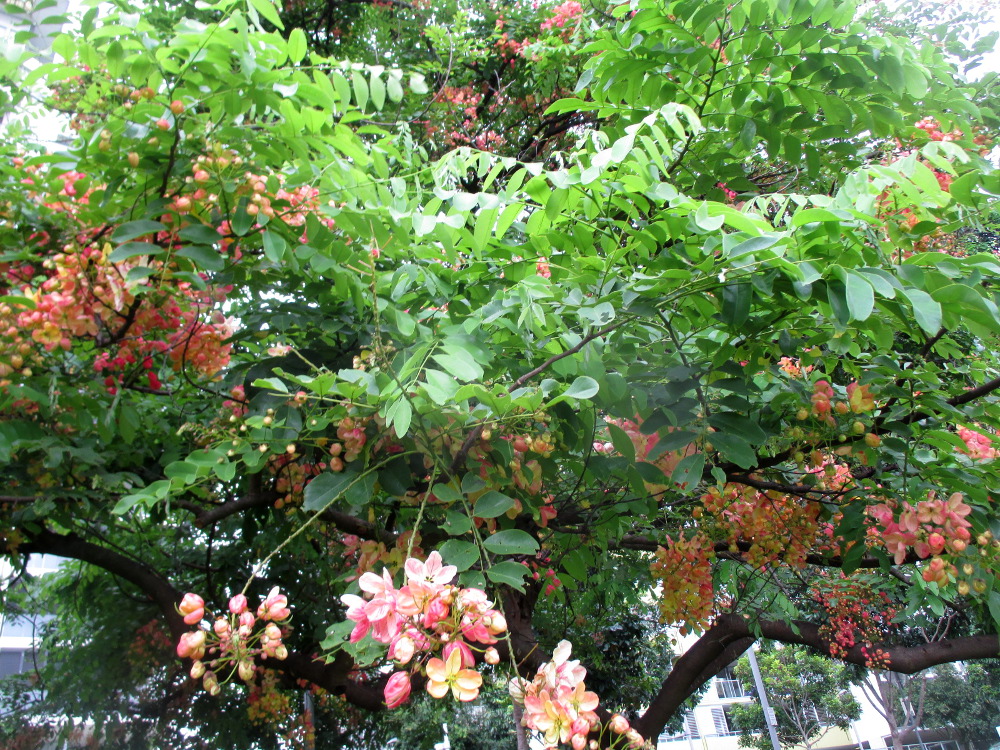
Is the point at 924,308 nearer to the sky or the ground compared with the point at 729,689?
nearer to the sky

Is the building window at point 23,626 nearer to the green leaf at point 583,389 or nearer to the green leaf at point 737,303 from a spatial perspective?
the green leaf at point 583,389

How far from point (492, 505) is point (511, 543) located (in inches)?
3.7

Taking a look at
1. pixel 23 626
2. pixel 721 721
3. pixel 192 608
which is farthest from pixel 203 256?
pixel 721 721

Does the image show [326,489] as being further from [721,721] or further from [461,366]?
[721,721]

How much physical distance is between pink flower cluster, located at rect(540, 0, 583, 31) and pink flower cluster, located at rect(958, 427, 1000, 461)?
3143 mm

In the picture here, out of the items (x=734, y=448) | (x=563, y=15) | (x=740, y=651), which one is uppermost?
(x=563, y=15)

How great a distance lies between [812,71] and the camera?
6.11 ft

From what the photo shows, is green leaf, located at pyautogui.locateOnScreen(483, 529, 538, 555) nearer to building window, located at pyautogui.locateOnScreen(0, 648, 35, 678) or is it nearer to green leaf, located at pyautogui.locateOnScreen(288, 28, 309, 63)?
green leaf, located at pyautogui.locateOnScreen(288, 28, 309, 63)

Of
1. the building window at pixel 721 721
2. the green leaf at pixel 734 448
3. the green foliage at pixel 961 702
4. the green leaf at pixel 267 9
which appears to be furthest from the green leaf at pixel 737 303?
the building window at pixel 721 721

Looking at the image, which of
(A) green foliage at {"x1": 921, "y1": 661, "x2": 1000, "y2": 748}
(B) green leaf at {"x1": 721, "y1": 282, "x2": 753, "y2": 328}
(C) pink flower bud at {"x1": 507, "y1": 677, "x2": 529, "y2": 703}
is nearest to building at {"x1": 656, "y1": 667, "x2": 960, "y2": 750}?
(A) green foliage at {"x1": 921, "y1": 661, "x2": 1000, "y2": 748}

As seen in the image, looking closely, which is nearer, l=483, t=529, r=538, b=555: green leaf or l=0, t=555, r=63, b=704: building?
l=483, t=529, r=538, b=555: green leaf

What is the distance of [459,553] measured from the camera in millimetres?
1225

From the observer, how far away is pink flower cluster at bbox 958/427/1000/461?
6.60 ft

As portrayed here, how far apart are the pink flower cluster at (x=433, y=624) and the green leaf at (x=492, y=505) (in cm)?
33
